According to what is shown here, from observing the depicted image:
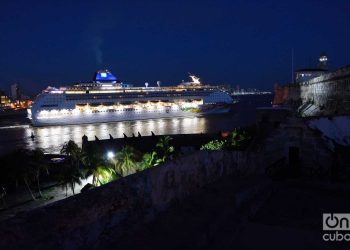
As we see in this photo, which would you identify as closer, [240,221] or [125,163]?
[240,221]

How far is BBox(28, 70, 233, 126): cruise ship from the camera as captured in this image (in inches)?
2566

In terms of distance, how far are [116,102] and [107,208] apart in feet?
223

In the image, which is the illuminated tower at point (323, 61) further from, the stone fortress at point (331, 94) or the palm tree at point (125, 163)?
the palm tree at point (125, 163)

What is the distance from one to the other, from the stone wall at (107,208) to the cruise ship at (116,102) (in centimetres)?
6063

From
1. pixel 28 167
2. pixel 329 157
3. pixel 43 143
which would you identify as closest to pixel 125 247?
pixel 329 157

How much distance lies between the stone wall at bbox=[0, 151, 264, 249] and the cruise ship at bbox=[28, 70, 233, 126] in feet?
199

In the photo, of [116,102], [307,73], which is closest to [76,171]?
[307,73]

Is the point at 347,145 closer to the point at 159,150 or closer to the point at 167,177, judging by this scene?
the point at 167,177

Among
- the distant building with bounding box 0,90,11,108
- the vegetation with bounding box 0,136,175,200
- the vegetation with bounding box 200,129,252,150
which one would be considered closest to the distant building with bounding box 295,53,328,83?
the vegetation with bounding box 200,129,252,150

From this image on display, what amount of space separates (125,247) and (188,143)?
17.9m

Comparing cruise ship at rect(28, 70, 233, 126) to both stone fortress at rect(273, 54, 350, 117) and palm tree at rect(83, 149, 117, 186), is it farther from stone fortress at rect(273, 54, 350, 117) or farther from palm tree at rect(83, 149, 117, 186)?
palm tree at rect(83, 149, 117, 186)

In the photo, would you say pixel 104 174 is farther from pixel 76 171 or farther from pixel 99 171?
pixel 76 171

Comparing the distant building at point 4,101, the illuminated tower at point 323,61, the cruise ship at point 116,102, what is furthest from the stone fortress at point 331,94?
the distant building at point 4,101

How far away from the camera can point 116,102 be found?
233 ft
